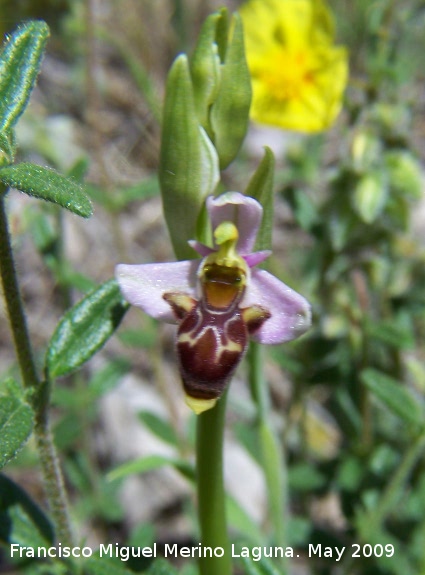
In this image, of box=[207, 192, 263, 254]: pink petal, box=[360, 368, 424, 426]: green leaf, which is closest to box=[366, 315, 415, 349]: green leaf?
box=[360, 368, 424, 426]: green leaf

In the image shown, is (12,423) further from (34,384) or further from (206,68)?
(206,68)

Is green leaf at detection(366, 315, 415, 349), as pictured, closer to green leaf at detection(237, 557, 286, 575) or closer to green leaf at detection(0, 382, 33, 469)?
green leaf at detection(237, 557, 286, 575)

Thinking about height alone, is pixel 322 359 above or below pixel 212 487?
below

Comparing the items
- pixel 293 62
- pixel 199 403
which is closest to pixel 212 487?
pixel 199 403

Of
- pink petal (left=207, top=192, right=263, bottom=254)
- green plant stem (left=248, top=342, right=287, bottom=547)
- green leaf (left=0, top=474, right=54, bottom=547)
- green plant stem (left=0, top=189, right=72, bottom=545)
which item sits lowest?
green plant stem (left=248, top=342, right=287, bottom=547)

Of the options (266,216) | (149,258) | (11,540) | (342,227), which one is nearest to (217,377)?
(266,216)

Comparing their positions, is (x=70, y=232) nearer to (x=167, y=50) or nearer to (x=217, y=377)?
(x=167, y=50)
